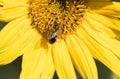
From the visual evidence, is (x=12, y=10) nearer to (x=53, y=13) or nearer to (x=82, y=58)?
(x=53, y=13)

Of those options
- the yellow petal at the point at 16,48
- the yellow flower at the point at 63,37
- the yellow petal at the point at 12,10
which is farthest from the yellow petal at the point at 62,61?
the yellow petal at the point at 12,10

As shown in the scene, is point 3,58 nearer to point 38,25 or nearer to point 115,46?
point 38,25

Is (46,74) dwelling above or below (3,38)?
below

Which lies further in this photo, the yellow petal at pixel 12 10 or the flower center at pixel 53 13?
the flower center at pixel 53 13

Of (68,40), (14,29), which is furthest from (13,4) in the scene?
(68,40)

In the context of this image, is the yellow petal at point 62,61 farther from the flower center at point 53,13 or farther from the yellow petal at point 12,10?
the yellow petal at point 12,10

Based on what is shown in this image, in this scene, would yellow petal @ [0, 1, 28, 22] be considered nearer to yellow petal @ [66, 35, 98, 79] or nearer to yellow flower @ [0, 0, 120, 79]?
yellow flower @ [0, 0, 120, 79]
